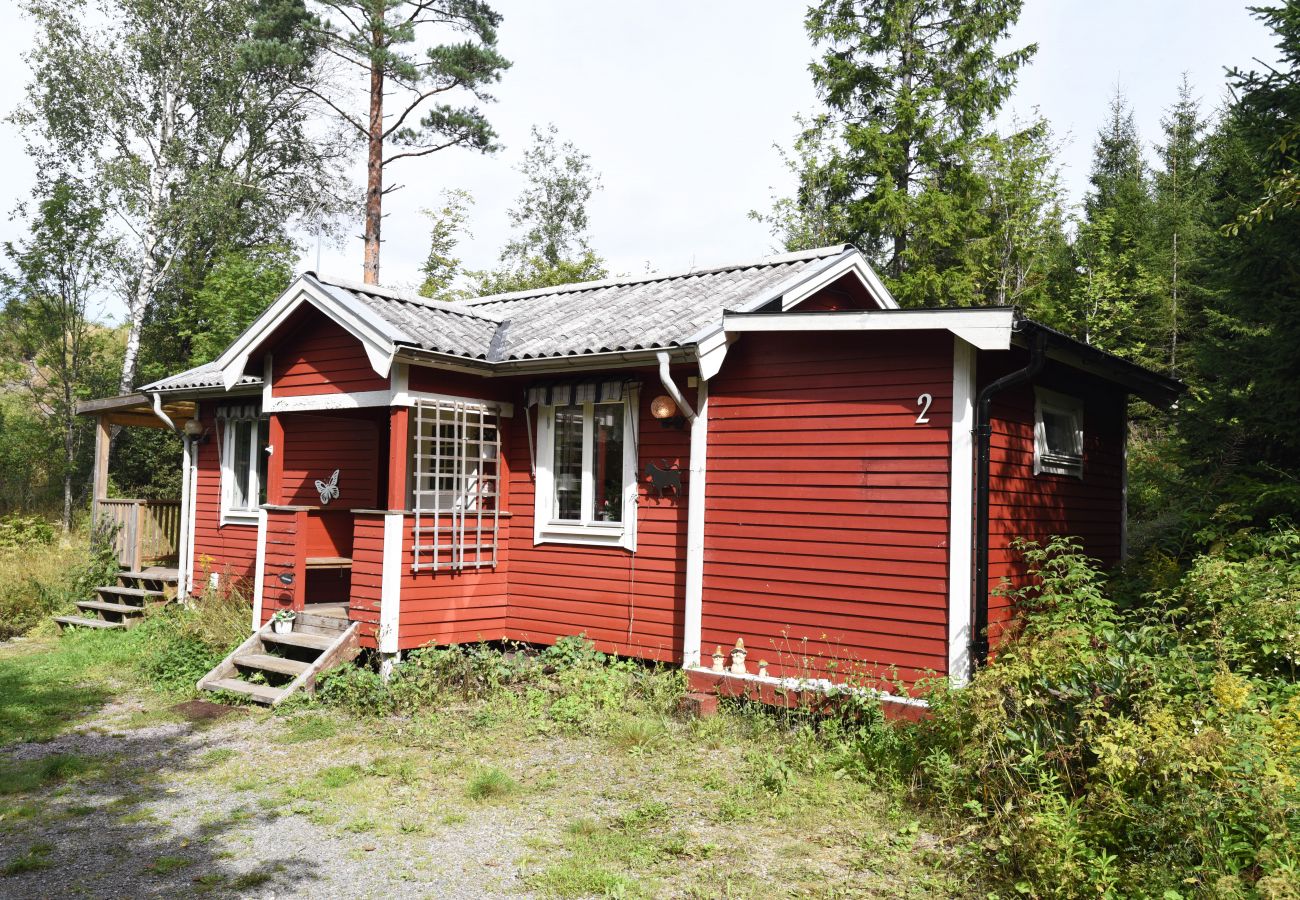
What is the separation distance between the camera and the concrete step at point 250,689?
8.60m

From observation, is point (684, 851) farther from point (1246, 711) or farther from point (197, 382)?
point (197, 382)

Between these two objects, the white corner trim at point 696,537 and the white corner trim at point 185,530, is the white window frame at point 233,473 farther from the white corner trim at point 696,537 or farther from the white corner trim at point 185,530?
the white corner trim at point 696,537

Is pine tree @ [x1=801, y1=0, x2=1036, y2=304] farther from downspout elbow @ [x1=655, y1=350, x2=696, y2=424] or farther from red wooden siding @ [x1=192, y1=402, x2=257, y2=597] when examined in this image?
red wooden siding @ [x1=192, y1=402, x2=257, y2=597]

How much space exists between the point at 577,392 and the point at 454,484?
1.60 metres

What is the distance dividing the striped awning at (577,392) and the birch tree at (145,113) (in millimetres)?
16265

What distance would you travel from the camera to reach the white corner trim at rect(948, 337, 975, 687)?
7.12 m

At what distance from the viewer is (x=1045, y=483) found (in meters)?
8.48

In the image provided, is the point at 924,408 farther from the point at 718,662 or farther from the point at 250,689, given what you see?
the point at 250,689

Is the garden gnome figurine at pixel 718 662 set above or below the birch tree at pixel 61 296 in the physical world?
below

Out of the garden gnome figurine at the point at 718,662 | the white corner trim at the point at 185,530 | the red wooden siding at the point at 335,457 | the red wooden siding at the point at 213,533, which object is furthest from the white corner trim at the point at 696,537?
the white corner trim at the point at 185,530

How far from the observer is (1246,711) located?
484 cm

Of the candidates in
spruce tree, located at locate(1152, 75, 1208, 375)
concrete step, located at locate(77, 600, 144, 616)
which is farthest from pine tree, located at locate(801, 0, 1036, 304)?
concrete step, located at locate(77, 600, 144, 616)

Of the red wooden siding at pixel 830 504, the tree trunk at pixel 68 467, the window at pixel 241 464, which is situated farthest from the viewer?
the tree trunk at pixel 68 467

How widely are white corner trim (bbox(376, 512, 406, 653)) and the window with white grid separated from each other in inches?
7.0
